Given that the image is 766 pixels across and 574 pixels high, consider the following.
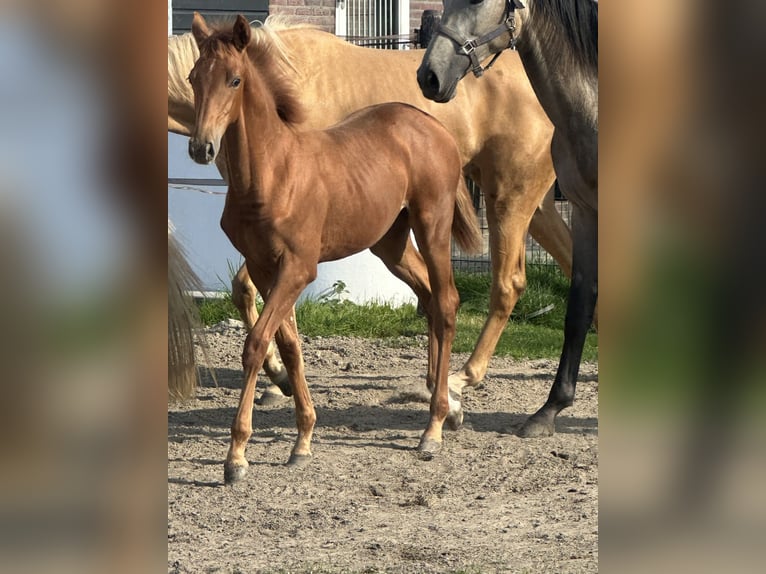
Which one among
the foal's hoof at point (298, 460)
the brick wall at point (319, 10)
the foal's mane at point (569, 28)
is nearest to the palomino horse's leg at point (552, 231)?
the foal's mane at point (569, 28)

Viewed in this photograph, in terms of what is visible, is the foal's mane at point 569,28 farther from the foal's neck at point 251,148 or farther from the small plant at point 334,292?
the small plant at point 334,292

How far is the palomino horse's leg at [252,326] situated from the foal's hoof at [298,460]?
118 cm

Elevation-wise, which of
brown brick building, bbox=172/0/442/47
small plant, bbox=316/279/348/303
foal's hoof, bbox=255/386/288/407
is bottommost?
small plant, bbox=316/279/348/303

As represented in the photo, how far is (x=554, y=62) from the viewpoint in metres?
4.95

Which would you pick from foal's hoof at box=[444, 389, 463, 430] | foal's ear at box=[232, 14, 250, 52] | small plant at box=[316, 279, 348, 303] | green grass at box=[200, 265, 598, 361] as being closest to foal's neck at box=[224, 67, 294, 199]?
foal's ear at box=[232, 14, 250, 52]

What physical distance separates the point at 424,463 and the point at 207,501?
107cm

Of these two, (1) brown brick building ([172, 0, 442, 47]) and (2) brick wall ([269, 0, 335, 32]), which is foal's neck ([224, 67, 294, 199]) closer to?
(1) brown brick building ([172, 0, 442, 47])

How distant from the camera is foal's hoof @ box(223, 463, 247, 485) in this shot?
4.48m

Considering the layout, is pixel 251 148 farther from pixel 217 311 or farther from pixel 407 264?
pixel 217 311

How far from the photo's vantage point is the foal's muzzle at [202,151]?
4.08m

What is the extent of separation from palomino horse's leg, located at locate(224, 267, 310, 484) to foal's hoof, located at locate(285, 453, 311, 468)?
33cm
